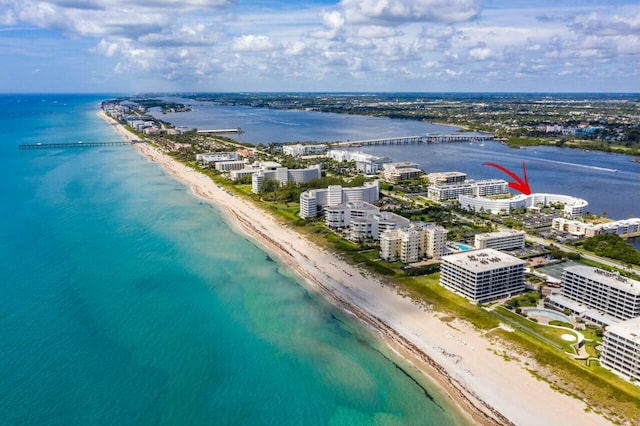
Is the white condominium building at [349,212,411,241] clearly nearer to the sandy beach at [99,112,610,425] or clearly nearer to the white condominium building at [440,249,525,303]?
the sandy beach at [99,112,610,425]

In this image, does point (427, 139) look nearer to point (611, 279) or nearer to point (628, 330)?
point (611, 279)

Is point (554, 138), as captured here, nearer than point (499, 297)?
No

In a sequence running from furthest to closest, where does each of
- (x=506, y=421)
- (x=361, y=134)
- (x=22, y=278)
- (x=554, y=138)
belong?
(x=361, y=134)
(x=554, y=138)
(x=22, y=278)
(x=506, y=421)

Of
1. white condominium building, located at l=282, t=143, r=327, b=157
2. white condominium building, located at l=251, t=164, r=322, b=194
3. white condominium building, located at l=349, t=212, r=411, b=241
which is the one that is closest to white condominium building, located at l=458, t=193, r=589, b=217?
white condominium building, located at l=349, t=212, r=411, b=241

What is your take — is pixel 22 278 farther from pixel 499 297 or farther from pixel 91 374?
pixel 499 297

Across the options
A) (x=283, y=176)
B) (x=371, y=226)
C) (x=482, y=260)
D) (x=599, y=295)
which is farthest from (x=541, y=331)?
(x=283, y=176)

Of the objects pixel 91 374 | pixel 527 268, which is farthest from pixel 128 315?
pixel 527 268
